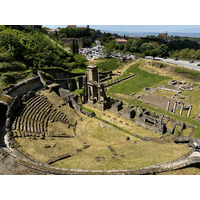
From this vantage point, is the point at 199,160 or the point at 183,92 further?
the point at 183,92

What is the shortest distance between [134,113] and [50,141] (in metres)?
16.9

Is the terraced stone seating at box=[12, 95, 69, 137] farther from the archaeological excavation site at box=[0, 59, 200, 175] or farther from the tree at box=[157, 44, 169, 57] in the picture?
the tree at box=[157, 44, 169, 57]

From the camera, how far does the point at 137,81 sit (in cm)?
5350

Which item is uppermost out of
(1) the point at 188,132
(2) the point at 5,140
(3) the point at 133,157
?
(2) the point at 5,140

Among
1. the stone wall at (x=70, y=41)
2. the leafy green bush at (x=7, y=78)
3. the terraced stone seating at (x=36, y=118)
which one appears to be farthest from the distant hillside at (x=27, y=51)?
the stone wall at (x=70, y=41)

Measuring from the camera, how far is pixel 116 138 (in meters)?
23.5

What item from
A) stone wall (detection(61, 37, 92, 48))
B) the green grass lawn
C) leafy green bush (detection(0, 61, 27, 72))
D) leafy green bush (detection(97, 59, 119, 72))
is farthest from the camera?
stone wall (detection(61, 37, 92, 48))

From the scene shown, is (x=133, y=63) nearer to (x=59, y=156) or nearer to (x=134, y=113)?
(x=134, y=113)

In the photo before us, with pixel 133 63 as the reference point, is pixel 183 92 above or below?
below

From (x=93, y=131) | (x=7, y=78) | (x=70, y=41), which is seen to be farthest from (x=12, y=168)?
(x=70, y=41)

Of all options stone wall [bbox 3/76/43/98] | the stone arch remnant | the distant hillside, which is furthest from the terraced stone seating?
the distant hillside

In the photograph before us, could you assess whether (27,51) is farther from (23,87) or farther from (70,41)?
(70,41)

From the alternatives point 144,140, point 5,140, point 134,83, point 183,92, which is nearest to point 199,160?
point 144,140

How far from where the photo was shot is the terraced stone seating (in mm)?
20688
